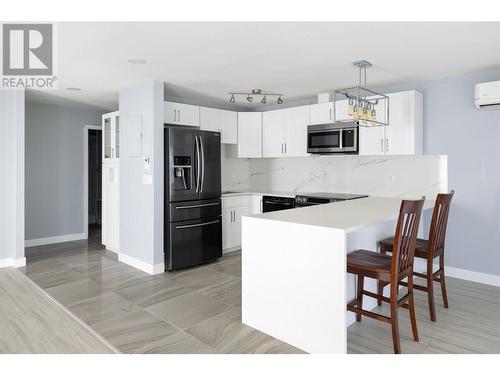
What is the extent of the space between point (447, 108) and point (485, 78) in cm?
44

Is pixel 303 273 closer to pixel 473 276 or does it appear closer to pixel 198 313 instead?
pixel 198 313

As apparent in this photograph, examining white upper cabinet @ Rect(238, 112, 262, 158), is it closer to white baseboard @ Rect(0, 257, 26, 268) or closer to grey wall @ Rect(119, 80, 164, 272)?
grey wall @ Rect(119, 80, 164, 272)

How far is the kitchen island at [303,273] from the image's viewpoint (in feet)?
7.43

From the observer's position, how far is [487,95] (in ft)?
11.7

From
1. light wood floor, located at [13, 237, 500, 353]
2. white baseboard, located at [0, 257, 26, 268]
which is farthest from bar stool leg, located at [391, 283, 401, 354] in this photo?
white baseboard, located at [0, 257, 26, 268]

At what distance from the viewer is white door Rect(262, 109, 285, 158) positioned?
207 inches

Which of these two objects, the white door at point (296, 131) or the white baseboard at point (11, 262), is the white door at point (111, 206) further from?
the white door at point (296, 131)

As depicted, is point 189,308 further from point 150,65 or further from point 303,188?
point 303,188

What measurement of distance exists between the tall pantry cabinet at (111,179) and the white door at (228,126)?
1.44 m

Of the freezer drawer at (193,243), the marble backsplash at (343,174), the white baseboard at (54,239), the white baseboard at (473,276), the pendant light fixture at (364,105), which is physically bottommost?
the white baseboard at (473,276)

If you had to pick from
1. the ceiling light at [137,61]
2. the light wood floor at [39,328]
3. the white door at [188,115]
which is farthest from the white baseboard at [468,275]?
the ceiling light at [137,61]

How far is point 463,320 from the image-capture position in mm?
2916

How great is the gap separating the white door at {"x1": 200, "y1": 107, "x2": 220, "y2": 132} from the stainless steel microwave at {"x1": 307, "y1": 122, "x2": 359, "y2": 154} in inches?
50.9

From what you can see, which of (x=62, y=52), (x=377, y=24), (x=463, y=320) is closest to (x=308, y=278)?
(x=463, y=320)
